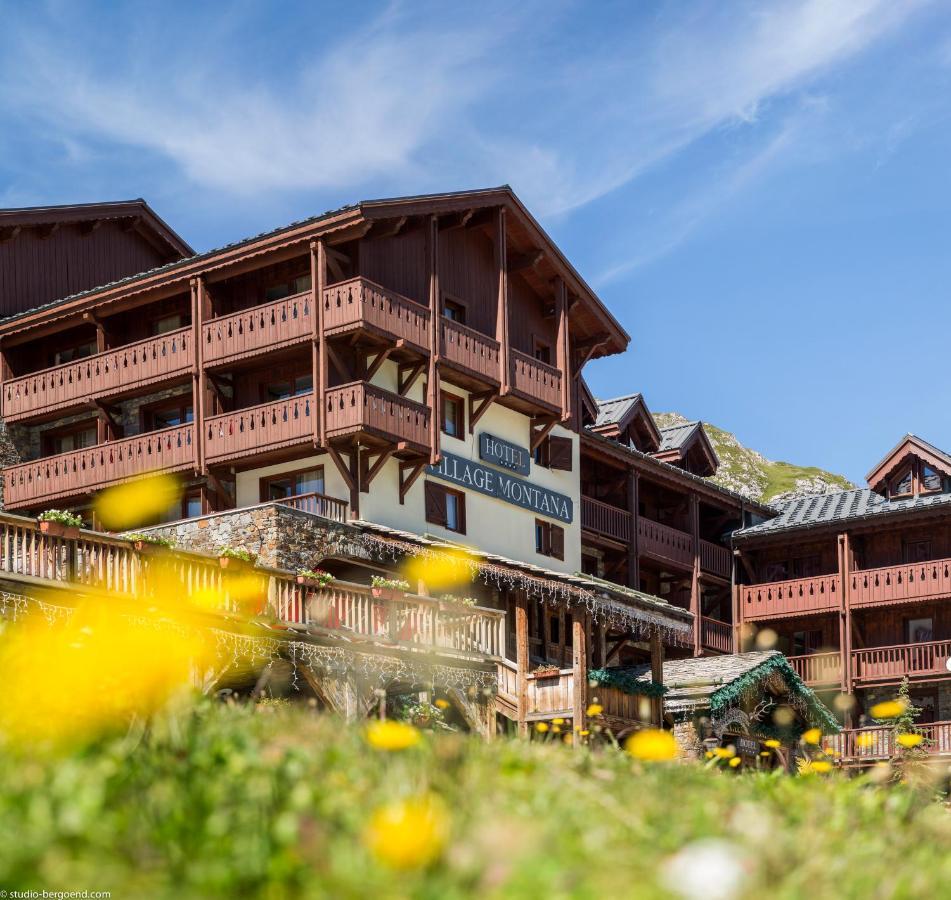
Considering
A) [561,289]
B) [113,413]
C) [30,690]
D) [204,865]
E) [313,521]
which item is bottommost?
[204,865]

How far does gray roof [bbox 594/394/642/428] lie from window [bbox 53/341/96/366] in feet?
48.9

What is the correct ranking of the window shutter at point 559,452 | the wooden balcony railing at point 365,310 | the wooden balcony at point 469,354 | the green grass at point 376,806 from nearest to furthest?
the green grass at point 376,806 → the wooden balcony railing at point 365,310 → the wooden balcony at point 469,354 → the window shutter at point 559,452

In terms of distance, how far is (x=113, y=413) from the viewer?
35.8m

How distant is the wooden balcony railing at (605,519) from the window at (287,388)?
33.1ft

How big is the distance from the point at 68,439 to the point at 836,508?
78.8 feet

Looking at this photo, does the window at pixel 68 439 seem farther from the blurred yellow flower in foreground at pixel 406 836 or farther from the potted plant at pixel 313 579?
the blurred yellow flower in foreground at pixel 406 836

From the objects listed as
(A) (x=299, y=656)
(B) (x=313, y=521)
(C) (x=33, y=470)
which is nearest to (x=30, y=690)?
(A) (x=299, y=656)

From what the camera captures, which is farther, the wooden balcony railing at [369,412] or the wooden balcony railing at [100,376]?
the wooden balcony railing at [100,376]

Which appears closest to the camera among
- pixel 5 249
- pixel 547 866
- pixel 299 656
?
pixel 547 866

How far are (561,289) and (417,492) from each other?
811 cm

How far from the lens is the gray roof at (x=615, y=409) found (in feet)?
150

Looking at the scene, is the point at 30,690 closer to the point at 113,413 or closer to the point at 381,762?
the point at 381,762

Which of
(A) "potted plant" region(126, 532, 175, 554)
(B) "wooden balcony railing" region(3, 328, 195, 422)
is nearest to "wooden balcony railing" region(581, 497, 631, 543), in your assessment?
(B) "wooden balcony railing" region(3, 328, 195, 422)

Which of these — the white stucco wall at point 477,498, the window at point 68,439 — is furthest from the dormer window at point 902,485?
the window at point 68,439
